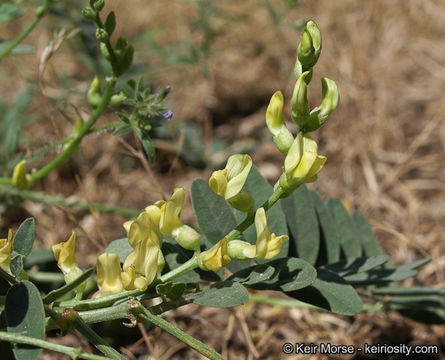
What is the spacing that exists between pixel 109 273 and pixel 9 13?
3.19 feet

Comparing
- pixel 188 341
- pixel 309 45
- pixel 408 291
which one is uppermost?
pixel 309 45

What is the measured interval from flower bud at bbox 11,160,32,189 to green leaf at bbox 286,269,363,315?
741mm

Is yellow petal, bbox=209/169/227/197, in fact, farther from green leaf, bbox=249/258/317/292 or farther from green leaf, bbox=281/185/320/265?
green leaf, bbox=281/185/320/265

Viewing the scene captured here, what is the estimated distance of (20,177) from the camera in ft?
4.46

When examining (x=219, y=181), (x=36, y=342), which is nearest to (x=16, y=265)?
(x=36, y=342)

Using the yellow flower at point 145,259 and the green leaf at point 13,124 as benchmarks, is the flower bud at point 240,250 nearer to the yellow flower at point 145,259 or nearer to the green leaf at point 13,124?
the yellow flower at point 145,259

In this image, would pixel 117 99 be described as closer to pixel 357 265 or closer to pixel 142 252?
pixel 142 252

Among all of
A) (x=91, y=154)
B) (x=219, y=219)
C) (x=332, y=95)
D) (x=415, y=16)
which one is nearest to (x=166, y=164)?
(x=91, y=154)

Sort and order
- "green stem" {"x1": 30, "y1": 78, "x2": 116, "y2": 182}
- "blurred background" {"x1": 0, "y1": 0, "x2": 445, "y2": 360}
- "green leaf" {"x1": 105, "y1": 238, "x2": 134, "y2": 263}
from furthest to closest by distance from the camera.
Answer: "blurred background" {"x1": 0, "y1": 0, "x2": 445, "y2": 360} → "green stem" {"x1": 30, "y1": 78, "x2": 116, "y2": 182} → "green leaf" {"x1": 105, "y1": 238, "x2": 134, "y2": 263}

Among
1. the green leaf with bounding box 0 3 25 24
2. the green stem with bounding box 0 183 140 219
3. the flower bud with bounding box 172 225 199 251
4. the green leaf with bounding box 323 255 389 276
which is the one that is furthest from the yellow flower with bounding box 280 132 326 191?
the green leaf with bounding box 0 3 25 24

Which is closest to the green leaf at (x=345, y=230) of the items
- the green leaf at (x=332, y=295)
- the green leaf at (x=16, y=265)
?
the green leaf at (x=332, y=295)

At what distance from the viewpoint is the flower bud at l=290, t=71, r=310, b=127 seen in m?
0.90

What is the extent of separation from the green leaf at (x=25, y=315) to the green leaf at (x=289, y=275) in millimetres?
430

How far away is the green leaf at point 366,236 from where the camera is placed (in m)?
1.43
